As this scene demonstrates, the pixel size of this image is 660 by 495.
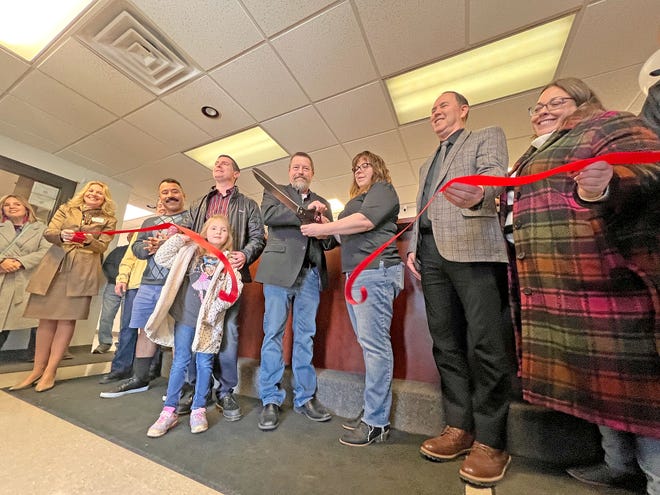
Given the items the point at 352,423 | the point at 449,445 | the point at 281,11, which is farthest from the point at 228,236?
the point at 281,11

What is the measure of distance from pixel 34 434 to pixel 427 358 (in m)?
1.83

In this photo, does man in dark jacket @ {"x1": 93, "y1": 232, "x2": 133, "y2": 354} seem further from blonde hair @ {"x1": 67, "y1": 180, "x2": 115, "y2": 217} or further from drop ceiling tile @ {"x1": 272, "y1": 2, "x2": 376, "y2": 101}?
drop ceiling tile @ {"x1": 272, "y1": 2, "x2": 376, "y2": 101}

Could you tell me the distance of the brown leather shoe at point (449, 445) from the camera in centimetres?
102

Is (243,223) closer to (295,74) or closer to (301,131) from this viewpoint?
(295,74)

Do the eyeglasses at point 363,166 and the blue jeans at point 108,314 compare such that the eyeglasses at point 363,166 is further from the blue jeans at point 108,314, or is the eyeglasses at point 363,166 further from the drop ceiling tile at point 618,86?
the blue jeans at point 108,314

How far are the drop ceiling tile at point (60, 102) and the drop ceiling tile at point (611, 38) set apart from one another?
14.4ft

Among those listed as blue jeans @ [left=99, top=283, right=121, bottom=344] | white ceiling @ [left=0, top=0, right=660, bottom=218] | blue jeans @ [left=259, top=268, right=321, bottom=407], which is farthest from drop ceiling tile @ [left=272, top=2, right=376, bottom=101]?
blue jeans @ [left=99, top=283, right=121, bottom=344]

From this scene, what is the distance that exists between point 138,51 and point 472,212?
9.35 feet

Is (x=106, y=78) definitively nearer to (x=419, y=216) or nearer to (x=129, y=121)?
(x=129, y=121)

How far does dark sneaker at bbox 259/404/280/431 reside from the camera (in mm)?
1245

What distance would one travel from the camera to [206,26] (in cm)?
193

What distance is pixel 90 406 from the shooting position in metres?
1.47

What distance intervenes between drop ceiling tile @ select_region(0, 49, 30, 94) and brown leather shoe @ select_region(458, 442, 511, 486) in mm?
4277

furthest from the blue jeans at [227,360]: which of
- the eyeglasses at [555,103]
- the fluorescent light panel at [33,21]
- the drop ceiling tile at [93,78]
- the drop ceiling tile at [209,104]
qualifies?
the drop ceiling tile at [93,78]
